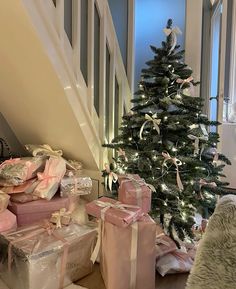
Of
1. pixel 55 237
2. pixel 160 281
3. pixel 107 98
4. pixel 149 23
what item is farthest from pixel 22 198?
pixel 149 23

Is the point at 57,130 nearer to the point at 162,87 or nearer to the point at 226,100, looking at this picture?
the point at 162,87

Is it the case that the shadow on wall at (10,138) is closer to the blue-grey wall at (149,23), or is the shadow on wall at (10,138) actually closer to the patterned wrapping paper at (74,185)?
the patterned wrapping paper at (74,185)

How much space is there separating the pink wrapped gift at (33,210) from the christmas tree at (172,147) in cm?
40

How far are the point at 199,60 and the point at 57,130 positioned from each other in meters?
1.21

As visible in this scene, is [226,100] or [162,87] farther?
[226,100]

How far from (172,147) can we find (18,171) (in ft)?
3.05

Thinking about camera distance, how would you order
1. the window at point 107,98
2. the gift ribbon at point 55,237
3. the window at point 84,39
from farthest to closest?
the window at point 107,98, the window at point 84,39, the gift ribbon at point 55,237

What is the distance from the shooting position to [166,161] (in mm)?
1982

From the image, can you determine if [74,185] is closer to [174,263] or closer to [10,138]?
[174,263]

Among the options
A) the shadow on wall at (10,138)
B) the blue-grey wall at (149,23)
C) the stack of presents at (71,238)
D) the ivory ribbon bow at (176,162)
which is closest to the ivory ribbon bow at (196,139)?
the ivory ribbon bow at (176,162)

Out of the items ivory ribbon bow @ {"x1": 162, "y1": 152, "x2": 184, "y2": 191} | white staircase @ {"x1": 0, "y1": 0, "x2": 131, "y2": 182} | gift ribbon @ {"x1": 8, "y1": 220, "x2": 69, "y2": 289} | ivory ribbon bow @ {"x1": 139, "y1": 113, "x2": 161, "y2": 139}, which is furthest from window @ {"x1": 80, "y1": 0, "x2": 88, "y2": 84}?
gift ribbon @ {"x1": 8, "y1": 220, "x2": 69, "y2": 289}

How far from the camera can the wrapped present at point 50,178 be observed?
1.94 m

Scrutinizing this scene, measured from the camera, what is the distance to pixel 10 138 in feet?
8.73

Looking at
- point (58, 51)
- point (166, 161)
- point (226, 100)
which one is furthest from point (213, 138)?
point (226, 100)
